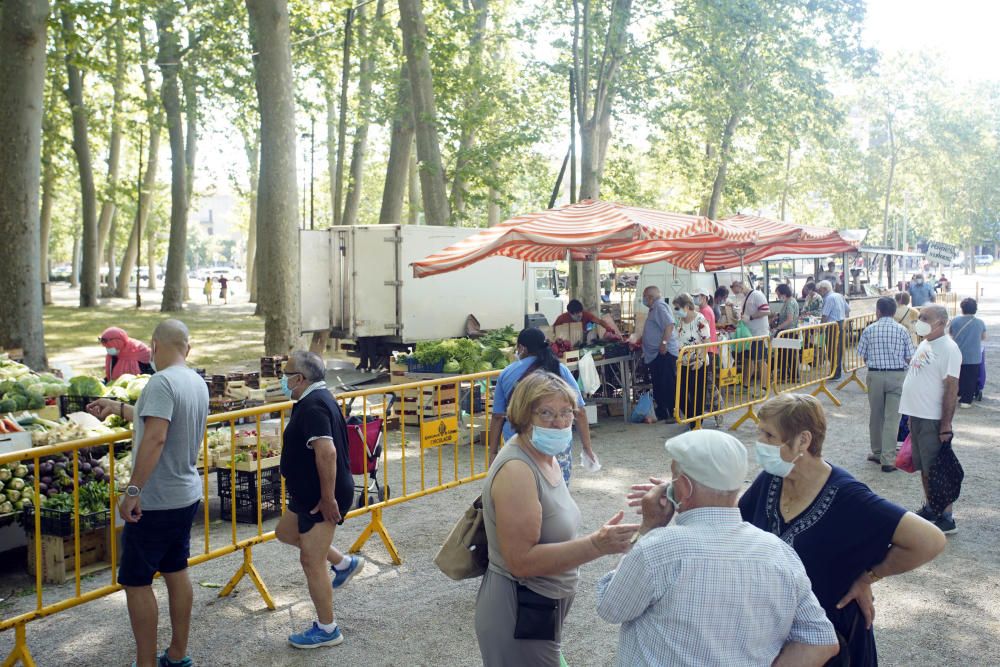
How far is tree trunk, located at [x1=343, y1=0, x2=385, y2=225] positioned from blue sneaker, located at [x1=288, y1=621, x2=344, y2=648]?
74.3 feet

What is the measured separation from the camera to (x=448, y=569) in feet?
11.8

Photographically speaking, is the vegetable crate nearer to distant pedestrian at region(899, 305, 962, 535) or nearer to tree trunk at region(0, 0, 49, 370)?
distant pedestrian at region(899, 305, 962, 535)

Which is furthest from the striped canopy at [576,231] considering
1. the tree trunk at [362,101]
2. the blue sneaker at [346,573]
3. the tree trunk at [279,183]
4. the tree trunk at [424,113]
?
the tree trunk at [362,101]

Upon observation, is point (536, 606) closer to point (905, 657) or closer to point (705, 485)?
point (705, 485)

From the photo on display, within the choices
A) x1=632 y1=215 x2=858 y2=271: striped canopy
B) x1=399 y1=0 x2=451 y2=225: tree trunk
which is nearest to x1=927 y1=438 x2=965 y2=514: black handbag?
x1=632 y1=215 x2=858 y2=271: striped canopy

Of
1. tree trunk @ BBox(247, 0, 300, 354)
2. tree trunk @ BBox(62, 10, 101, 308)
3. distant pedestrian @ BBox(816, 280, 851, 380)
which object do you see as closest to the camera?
distant pedestrian @ BBox(816, 280, 851, 380)

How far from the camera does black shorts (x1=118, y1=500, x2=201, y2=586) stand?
15.3ft

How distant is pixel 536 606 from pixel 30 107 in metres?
14.0

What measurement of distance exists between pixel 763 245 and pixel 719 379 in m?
5.08

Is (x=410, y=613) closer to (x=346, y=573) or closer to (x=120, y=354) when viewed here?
(x=346, y=573)

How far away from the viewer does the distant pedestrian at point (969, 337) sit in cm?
1227

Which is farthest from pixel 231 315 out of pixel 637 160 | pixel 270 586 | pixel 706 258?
pixel 270 586

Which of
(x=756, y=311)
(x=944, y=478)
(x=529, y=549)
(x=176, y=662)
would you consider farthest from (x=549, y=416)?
(x=756, y=311)

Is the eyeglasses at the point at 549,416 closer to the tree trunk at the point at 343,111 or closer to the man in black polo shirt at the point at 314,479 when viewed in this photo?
the man in black polo shirt at the point at 314,479
